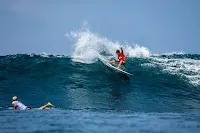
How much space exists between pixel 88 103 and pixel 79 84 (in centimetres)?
477

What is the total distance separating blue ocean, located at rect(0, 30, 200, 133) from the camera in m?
9.29

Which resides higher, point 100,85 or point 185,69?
point 185,69

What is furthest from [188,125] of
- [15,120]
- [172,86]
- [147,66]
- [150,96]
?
[147,66]

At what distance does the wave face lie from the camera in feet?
53.3

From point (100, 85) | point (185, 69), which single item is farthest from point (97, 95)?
point (185, 69)

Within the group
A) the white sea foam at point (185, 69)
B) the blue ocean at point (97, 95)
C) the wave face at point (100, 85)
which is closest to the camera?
the blue ocean at point (97, 95)

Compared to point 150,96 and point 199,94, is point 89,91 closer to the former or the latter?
point 150,96

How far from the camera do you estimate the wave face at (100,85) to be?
640 inches

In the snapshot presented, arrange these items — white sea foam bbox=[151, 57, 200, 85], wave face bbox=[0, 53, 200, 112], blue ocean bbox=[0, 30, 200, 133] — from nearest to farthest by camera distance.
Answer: blue ocean bbox=[0, 30, 200, 133] < wave face bbox=[0, 53, 200, 112] < white sea foam bbox=[151, 57, 200, 85]

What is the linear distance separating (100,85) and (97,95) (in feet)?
8.04

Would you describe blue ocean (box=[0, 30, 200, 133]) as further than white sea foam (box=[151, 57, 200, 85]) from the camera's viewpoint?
No

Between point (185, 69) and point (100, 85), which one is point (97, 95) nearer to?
point (100, 85)

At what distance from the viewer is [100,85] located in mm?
20359

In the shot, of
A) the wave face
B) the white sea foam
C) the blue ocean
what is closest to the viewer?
the blue ocean
